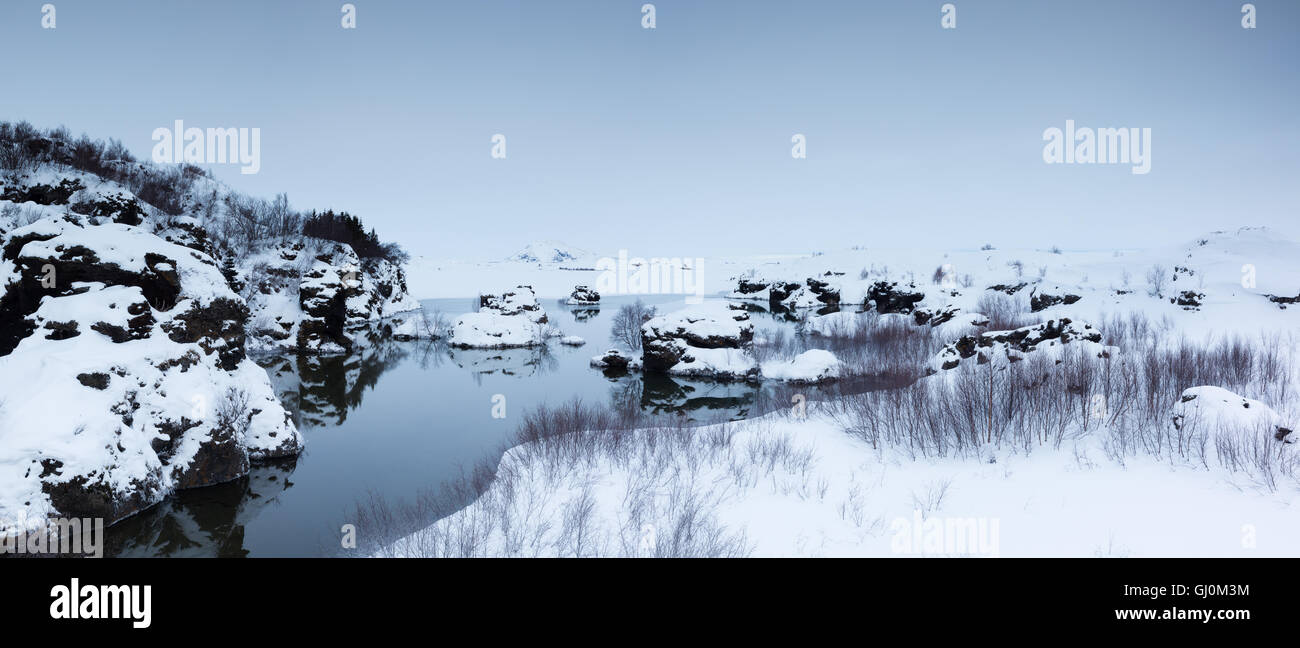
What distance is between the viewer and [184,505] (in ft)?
41.2

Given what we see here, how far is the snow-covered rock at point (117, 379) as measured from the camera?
1050 centimetres

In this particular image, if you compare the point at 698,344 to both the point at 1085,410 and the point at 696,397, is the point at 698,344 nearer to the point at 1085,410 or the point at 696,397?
the point at 696,397

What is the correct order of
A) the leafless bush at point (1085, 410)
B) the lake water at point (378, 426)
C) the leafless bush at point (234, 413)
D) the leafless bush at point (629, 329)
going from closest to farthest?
the leafless bush at point (1085, 410) → the lake water at point (378, 426) → the leafless bush at point (234, 413) → the leafless bush at point (629, 329)

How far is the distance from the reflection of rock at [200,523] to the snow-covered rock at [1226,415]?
17.9m

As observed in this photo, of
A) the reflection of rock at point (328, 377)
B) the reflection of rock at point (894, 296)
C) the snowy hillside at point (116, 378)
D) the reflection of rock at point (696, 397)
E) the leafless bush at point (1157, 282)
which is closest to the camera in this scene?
the snowy hillside at point (116, 378)

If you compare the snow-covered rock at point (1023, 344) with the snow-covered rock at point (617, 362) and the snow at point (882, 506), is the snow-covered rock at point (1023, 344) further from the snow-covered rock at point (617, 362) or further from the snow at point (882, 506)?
the snow-covered rock at point (617, 362)

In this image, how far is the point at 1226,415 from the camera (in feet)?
31.6

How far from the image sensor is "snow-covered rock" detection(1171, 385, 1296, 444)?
916 cm

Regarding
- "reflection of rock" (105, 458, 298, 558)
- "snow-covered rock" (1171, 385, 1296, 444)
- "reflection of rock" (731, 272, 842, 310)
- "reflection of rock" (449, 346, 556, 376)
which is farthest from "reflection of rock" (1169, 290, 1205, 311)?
"reflection of rock" (731, 272, 842, 310)

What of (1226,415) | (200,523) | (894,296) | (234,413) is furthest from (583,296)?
(1226,415)

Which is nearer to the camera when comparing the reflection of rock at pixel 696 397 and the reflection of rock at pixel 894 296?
the reflection of rock at pixel 696 397

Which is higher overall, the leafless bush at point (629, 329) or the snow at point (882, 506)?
the leafless bush at point (629, 329)

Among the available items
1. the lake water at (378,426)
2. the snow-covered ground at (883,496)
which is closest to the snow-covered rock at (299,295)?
the lake water at (378,426)
